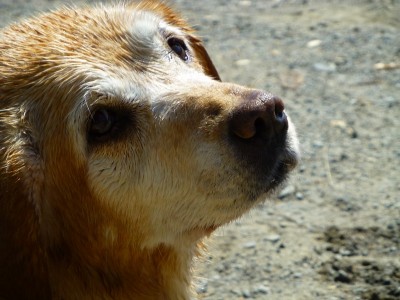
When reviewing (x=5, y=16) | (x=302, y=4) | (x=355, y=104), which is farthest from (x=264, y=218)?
(x=5, y=16)

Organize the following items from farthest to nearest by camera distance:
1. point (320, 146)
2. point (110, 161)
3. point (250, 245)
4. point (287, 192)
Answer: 1. point (320, 146)
2. point (287, 192)
3. point (250, 245)
4. point (110, 161)

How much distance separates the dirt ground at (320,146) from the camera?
200 inches

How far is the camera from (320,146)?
252 inches

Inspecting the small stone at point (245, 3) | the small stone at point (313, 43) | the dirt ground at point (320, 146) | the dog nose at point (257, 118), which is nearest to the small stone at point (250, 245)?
the dirt ground at point (320, 146)

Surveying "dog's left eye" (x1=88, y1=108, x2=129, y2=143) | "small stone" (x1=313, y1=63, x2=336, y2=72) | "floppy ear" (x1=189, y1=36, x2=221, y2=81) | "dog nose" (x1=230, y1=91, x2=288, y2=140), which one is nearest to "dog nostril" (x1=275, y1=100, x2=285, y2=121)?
"dog nose" (x1=230, y1=91, x2=288, y2=140)

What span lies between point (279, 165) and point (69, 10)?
60.5 inches

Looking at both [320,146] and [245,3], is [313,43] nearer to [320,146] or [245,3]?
[245,3]

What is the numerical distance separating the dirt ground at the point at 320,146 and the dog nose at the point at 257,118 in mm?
632

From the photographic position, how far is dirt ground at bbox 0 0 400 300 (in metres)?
5.08

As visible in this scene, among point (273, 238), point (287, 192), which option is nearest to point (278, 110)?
point (273, 238)

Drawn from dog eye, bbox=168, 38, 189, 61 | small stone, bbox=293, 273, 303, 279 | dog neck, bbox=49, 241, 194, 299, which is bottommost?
small stone, bbox=293, 273, 303, 279

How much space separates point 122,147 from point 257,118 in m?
0.71

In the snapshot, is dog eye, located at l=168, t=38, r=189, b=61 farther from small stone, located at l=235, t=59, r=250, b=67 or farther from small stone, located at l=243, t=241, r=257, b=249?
small stone, located at l=235, t=59, r=250, b=67

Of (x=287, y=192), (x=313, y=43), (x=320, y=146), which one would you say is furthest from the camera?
(x=313, y=43)
